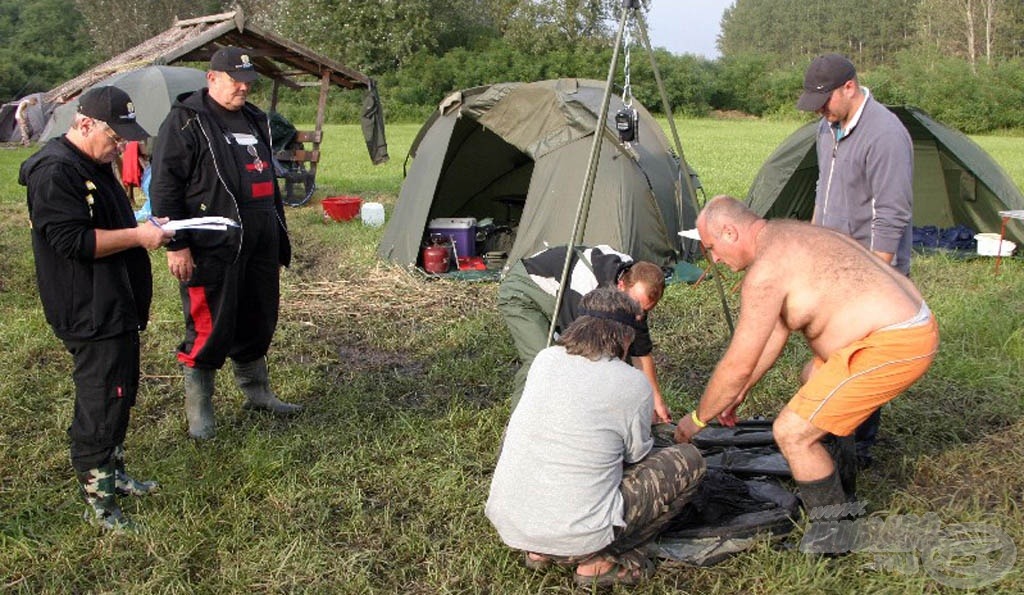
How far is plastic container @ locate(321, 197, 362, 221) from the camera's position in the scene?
10.4 metres

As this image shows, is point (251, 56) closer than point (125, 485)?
No

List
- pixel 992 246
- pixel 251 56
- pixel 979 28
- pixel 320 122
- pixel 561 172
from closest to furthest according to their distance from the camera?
pixel 561 172 < pixel 992 246 < pixel 251 56 < pixel 320 122 < pixel 979 28

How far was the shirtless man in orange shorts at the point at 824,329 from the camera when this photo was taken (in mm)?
3049

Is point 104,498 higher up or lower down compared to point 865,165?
lower down

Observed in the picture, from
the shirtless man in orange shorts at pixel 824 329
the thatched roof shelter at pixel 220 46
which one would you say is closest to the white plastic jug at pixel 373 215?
the thatched roof shelter at pixel 220 46

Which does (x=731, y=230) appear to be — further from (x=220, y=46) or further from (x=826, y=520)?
(x=220, y=46)

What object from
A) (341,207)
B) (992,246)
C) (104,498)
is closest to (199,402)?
(104,498)

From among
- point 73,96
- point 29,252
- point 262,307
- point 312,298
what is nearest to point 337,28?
point 73,96

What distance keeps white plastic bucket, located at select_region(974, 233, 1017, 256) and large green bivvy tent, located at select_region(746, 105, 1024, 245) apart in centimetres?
18

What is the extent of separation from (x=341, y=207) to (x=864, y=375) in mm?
8137

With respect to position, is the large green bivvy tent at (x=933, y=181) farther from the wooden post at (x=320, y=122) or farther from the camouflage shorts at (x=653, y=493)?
the wooden post at (x=320, y=122)

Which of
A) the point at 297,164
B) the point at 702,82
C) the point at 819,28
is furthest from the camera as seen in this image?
the point at 819,28

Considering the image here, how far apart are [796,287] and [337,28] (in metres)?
36.7

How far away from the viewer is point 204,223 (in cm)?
A: 392
